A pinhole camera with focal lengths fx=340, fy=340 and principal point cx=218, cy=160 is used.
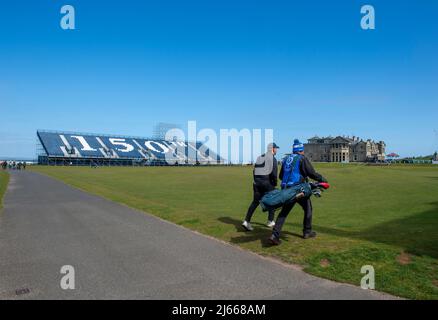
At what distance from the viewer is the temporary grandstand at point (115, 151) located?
298 ft

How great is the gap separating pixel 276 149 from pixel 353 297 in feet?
15.6

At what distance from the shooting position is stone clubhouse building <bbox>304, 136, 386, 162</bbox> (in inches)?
6407

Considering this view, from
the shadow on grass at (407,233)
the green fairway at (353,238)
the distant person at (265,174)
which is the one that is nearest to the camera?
the green fairway at (353,238)

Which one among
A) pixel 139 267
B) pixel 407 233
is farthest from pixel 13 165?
pixel 407 233

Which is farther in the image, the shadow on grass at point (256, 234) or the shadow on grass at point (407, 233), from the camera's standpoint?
the shadow on grass at point (256, 234)

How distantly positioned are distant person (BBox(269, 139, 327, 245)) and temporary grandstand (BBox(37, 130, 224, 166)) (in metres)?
85.1

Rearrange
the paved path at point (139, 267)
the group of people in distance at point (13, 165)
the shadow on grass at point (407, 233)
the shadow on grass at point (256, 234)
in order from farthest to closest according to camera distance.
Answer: the group of people in distance at point (13, 165), the shadow on grass at point (256, 234), the shadow on grass at point (407, 233), the paved path at point (139, 267)

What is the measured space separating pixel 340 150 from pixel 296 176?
168199 millimetres

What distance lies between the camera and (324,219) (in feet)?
33.9

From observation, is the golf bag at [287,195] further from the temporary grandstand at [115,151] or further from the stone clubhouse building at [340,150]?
the stone clubhouse building at [340,150]

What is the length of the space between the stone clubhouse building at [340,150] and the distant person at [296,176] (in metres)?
160

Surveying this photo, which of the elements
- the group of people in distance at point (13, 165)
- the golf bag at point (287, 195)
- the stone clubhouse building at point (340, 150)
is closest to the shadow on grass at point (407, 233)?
the golf bag at point (287, 195)

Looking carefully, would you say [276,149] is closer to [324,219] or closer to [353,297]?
[324,219]
